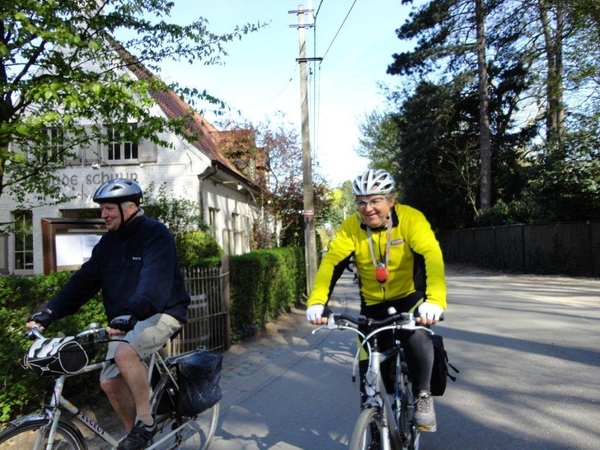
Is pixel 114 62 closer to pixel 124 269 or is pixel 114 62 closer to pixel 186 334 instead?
pixel 186 334

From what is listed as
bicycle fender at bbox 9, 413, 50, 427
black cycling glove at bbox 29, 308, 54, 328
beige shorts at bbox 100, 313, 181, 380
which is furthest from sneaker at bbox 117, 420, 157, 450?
black cycling glove at bbox 29, 308, 54, 328

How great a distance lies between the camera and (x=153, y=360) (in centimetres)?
362

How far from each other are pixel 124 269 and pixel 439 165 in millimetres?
31950

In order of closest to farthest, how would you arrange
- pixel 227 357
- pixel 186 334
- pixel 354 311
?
pixel 186 334
pixel 227 357
pixel 354 311

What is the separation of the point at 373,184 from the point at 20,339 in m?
3.06

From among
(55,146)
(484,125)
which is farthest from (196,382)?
(484,125)

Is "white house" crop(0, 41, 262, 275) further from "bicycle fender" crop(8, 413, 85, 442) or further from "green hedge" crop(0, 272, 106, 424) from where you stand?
"bicycle fender" crop(8, 413, 85, 442)

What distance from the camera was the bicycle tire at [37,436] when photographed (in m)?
2.66

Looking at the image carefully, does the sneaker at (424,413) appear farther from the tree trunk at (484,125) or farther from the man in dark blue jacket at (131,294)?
the tree trunk at (484,125)

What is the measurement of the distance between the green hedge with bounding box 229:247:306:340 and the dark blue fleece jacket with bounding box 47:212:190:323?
4848 mm

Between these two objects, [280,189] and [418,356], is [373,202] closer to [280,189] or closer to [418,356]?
[418,356]

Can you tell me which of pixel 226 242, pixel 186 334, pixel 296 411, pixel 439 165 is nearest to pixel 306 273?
pixel 226 242

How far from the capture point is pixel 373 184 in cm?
354

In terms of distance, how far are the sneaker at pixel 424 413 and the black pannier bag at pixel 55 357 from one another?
80.5 inches
